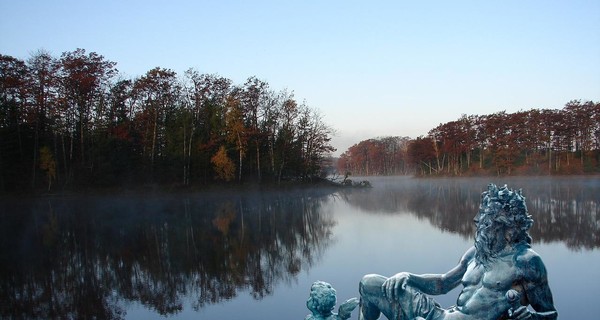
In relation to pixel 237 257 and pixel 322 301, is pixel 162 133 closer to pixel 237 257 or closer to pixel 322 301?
pixel 237 257

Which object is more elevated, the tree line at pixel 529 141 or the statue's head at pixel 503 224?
the tree line at pixel 529 141

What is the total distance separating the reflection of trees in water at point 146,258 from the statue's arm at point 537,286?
4.65 meters

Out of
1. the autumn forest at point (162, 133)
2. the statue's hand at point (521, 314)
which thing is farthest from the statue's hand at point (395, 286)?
the autumn forest at point (162, 133)

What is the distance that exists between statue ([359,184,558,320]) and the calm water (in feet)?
10.4

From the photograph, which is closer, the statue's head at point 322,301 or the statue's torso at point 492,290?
the statue's torso at point 492,290

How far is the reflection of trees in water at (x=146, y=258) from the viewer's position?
6.82m

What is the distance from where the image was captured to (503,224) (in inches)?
104

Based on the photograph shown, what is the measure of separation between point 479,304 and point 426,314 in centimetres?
30

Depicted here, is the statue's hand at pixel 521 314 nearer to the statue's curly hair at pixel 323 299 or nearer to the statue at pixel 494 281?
the statue at pixel 494 281

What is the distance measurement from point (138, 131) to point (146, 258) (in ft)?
76.3

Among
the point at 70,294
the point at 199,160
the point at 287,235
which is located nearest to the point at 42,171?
the point at 199,160

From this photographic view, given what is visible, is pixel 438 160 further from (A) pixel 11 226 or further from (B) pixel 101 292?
(B) pixel 101 292

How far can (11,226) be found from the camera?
14492 mm

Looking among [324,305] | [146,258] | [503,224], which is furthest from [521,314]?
[146,258]
